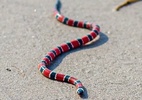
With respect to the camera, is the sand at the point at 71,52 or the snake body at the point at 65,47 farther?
the snake body at the point at 65,47

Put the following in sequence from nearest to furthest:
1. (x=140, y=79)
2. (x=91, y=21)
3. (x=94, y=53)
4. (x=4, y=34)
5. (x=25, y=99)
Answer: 1. (x=25, y=99)
2. (x=140, y=79)
3. (x=94, y=53)
4. (x=4, y=34)
5. (x=91, y=21)

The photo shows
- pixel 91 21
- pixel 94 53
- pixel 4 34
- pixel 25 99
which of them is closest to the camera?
pixel 25 99

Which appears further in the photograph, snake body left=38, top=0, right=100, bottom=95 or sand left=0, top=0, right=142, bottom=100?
snake body left=38, top=0, right=100, bottom=95

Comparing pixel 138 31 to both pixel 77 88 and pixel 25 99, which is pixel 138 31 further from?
pixel 25 99

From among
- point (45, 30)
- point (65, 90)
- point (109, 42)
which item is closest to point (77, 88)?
point (65, 90)
